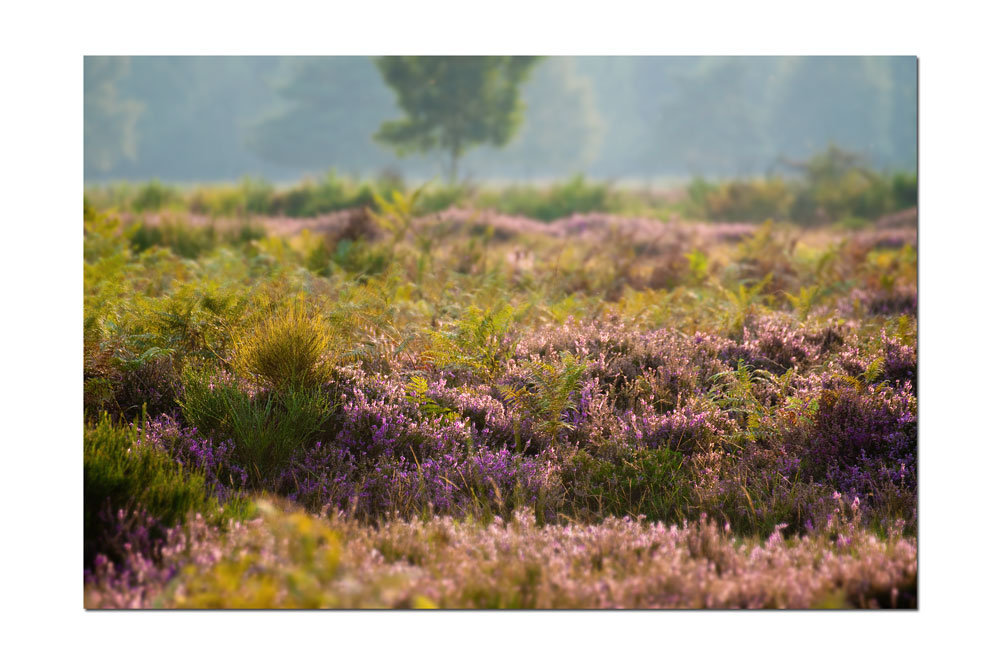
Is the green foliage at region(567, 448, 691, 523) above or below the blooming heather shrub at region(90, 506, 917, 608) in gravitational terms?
above

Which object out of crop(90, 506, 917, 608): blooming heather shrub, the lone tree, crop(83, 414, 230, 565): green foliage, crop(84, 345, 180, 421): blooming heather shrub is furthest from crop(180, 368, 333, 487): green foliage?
the lone tree

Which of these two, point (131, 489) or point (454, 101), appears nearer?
point (131, 489)

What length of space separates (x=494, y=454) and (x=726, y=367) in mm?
1679

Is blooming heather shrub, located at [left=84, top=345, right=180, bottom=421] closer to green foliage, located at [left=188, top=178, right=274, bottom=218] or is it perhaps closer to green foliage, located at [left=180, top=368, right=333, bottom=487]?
green foliage, located at [left=180, top=368, right=333, bottom=487]

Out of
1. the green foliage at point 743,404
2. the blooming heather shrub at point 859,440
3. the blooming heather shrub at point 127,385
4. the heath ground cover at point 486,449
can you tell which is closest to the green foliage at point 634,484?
the heath ground cover at point 486,449

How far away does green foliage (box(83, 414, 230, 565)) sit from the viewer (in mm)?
2982

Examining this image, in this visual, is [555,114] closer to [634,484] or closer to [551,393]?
[551,393]

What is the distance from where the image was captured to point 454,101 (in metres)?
16.0

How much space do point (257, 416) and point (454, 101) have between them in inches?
529

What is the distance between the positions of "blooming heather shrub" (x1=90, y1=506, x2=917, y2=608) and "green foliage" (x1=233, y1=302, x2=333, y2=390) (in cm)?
126

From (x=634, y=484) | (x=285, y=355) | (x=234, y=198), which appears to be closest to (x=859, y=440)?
(x=634, y=484)

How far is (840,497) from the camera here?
345cm

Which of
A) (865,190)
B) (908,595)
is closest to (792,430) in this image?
(908,595)

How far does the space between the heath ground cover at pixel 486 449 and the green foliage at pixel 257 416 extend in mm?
13
